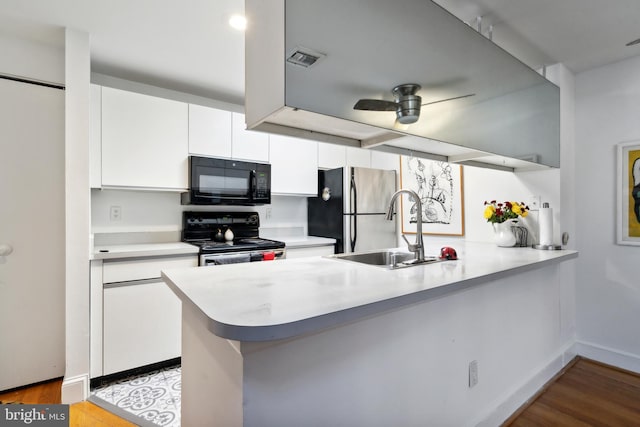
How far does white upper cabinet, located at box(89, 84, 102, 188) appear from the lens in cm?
234

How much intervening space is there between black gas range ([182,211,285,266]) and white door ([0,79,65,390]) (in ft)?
3.17

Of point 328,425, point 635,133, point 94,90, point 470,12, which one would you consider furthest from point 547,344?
point 94,90

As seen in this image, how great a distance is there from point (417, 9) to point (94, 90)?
7.55 feet

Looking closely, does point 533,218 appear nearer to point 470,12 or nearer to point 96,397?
point 470,12

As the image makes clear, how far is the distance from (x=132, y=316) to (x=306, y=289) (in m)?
1.80

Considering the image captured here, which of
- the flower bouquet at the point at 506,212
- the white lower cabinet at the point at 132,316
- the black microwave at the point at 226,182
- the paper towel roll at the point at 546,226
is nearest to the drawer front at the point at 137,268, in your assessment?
the white lower cabinet at the point at 132,316

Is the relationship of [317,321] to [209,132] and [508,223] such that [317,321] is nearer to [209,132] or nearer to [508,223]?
[508,223]

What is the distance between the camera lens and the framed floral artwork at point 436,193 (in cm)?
306

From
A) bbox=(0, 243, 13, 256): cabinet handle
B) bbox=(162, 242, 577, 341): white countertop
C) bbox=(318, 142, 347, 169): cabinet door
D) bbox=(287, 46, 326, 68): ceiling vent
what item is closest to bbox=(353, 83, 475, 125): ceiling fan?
bbox=(287, 46, 326, 68): ceiling vent

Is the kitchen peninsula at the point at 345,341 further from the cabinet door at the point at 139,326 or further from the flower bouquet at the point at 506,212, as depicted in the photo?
the cabinet door at the point at 139,326

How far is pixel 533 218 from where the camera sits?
8.40 ft

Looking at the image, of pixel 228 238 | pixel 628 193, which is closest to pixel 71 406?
pixel 228 238

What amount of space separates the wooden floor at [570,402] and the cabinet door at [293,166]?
2164 millimetres

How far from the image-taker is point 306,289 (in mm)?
1123
